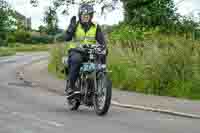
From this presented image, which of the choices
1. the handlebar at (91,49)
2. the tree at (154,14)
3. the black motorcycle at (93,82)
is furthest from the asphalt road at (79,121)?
the tree at (154,14)

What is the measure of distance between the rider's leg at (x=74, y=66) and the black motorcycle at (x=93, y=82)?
7 cm

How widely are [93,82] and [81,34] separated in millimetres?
973

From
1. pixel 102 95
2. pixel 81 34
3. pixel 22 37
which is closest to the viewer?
pixel 102 95

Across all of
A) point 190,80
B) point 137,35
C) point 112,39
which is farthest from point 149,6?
point 190,80

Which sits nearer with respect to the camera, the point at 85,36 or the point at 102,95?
the point at 102,95

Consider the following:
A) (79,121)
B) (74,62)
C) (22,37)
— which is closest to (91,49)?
(74,62)

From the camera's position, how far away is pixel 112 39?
21.1 meters

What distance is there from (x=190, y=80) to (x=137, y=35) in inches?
315

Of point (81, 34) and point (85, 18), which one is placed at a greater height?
point (85, 18)

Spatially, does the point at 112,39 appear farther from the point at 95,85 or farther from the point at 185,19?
the point at 95,85

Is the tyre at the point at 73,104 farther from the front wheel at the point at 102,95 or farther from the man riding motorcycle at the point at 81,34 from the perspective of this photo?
the front wheel at the point at 102,95

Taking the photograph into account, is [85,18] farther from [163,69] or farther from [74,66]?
[163,69]

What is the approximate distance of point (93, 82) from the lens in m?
10.3

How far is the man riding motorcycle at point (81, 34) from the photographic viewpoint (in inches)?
414
